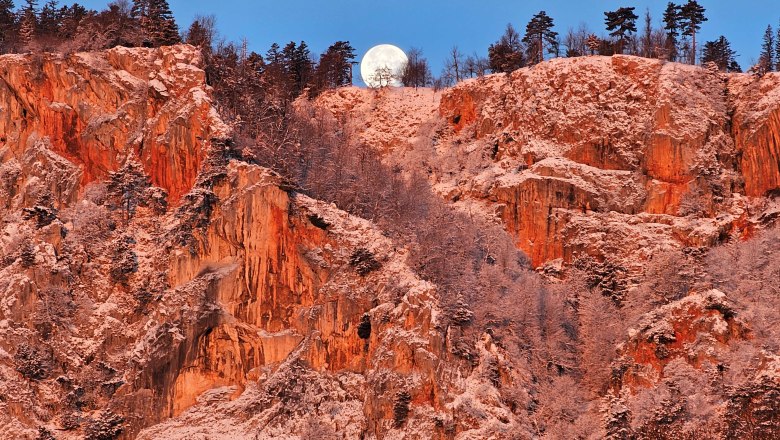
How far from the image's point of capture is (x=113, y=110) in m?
65.2

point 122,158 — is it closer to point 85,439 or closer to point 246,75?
point 246,75

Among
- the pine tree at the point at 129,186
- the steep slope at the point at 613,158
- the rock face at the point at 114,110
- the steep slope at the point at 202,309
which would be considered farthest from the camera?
the steep slope at the point at 613,158

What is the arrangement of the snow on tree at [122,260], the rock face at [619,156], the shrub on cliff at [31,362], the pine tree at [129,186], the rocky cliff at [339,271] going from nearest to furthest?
the rocky cliff at [339,271], the shrub on cliff at [31,362], the snow on tree at [122,260], the pine tree at [129,186], the rock face at [619,156]

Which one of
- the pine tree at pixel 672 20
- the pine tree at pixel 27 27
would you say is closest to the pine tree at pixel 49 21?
the pine tree at pixel 27 27

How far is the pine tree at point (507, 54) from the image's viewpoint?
77.9m

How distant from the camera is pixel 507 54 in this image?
3130 inches

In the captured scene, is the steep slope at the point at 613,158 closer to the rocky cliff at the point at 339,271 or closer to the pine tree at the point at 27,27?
the rocky cliff at the point at 339,271

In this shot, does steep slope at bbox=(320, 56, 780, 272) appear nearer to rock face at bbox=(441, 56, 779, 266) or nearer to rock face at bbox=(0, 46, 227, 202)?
rock face at bbox=(441, 56, 779, 266)

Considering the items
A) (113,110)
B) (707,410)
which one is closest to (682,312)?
(707,410)

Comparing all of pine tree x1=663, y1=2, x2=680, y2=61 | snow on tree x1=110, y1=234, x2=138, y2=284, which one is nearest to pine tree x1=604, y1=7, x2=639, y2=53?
pine tree x1=663, y1=2, x2=680, y2=61

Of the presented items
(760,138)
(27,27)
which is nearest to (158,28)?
(27,27)

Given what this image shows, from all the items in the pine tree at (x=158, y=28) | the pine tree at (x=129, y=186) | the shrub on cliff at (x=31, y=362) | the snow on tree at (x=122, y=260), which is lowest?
the shrub on cliff at (x=31, y=362)

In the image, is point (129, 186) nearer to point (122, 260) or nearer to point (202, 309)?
point (122, 260)

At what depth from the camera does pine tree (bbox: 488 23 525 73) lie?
255ft
